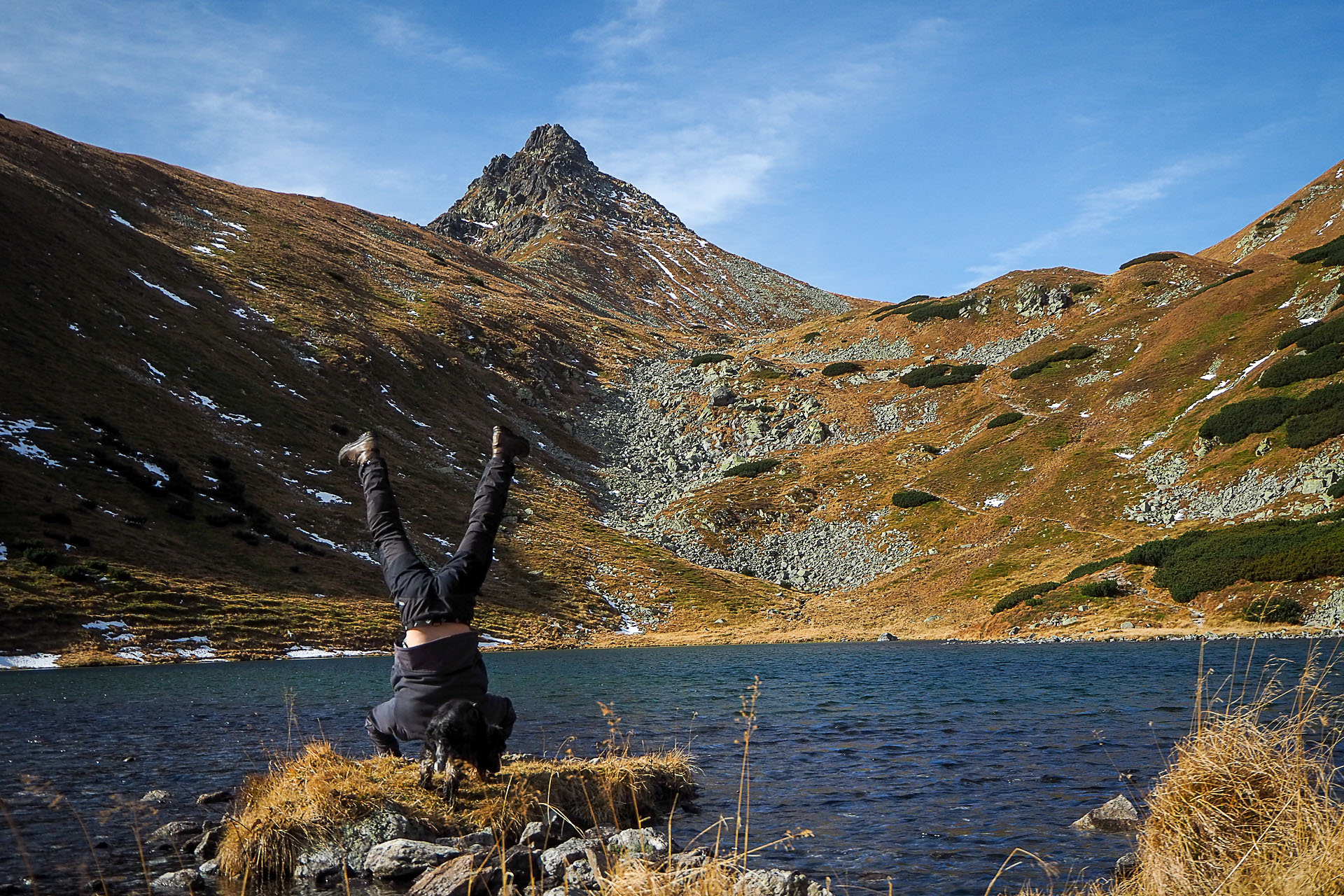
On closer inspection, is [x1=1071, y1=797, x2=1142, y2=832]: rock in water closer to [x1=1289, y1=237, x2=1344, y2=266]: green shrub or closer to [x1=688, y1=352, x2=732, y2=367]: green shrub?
[x1=1289, y1=237, x2=1344, y2=266]: green shrub

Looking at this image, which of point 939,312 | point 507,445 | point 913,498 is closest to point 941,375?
point 939,312

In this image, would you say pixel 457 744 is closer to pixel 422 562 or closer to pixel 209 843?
pixel 422 562

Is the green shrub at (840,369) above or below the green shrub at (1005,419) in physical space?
above

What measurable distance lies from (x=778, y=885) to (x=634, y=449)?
90846 mm

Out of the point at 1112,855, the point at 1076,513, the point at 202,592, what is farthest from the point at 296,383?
the point at 1112,855

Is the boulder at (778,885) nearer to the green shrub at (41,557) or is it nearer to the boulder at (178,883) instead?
the boulder at (178,883)

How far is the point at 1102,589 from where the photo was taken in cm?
4662

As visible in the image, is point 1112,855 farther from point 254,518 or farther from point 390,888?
point 254,518

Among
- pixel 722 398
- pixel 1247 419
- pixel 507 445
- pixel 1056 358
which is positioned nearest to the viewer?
pixel 507 445

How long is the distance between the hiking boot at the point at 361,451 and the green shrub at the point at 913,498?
67.8 metres

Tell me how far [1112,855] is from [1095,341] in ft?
295

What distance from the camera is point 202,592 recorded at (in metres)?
45.2

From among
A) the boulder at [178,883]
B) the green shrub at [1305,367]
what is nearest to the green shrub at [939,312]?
the green shrub at [1305,367]

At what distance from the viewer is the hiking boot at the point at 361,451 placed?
7960 mm
